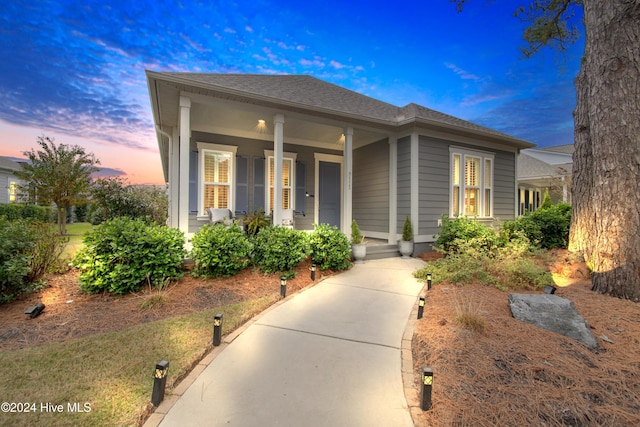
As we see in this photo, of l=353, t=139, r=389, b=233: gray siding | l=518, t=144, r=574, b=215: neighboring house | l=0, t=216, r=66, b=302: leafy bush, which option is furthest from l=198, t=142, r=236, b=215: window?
l=518, t=144, r=574, b=215: neighboring house

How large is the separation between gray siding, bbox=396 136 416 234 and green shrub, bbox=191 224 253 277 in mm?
4568

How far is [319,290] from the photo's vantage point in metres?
4.70

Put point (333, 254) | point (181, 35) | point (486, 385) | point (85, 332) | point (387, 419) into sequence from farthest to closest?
point (181, 35) < point (333, 254) < point (85, 332) < point (486, 385) < point (387, 419)

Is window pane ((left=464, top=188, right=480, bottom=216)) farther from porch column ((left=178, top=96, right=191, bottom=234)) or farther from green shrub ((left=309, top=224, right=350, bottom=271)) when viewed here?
porch column ((left=178, top=96, right=191, bottom=234))

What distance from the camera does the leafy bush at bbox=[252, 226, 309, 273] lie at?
5.20m

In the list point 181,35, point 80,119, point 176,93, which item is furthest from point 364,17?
point 80,119

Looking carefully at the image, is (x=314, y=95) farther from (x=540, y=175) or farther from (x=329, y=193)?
(x=540, y=175)

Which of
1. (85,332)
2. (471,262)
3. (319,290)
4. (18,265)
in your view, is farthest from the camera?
(471,262)

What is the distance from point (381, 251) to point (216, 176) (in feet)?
16.2

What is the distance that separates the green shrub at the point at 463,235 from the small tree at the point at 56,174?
43.3ft

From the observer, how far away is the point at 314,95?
7.50 m

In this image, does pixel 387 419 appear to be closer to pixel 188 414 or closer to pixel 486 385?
pixel 486 385

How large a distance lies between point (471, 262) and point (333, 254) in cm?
268

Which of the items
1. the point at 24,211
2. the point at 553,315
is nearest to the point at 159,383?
the point at 553,315
